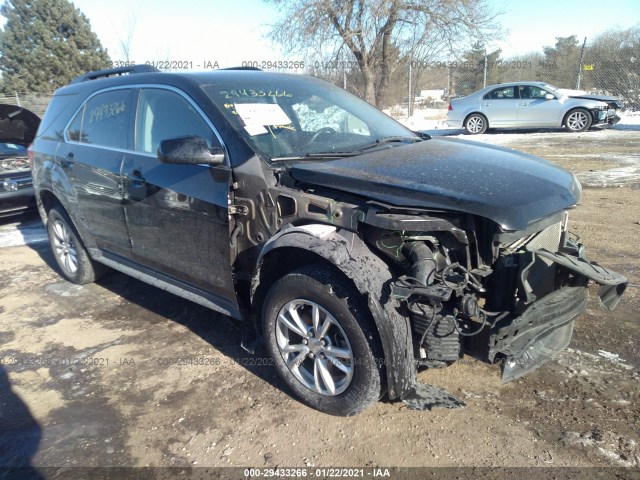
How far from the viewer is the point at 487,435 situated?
8.34 ft

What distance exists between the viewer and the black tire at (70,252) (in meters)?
4.77

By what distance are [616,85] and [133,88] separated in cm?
2138

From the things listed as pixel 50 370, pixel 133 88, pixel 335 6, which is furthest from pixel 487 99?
pixel 50 370

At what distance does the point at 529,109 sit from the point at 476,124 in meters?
1.66

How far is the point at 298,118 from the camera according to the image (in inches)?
135

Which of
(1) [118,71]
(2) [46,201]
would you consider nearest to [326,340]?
(1) [118,71]

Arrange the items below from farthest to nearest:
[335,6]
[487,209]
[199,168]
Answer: [335,6]
[199,168]
[487,209]

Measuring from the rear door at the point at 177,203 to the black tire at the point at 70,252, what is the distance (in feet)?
4.06

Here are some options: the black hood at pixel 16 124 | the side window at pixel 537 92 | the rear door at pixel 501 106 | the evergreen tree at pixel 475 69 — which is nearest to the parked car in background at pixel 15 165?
the black hood at pixel 16 124

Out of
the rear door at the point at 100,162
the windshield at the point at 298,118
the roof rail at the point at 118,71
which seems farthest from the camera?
the roof rail at the point at 118,71

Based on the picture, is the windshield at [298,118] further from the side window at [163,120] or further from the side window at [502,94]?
the side window at [502,94]

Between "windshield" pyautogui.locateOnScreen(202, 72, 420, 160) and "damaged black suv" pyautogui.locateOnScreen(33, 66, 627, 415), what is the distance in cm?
1

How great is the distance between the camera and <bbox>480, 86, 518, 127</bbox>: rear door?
49.9 ft

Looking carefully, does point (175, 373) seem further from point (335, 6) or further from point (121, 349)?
point (335, 6)
